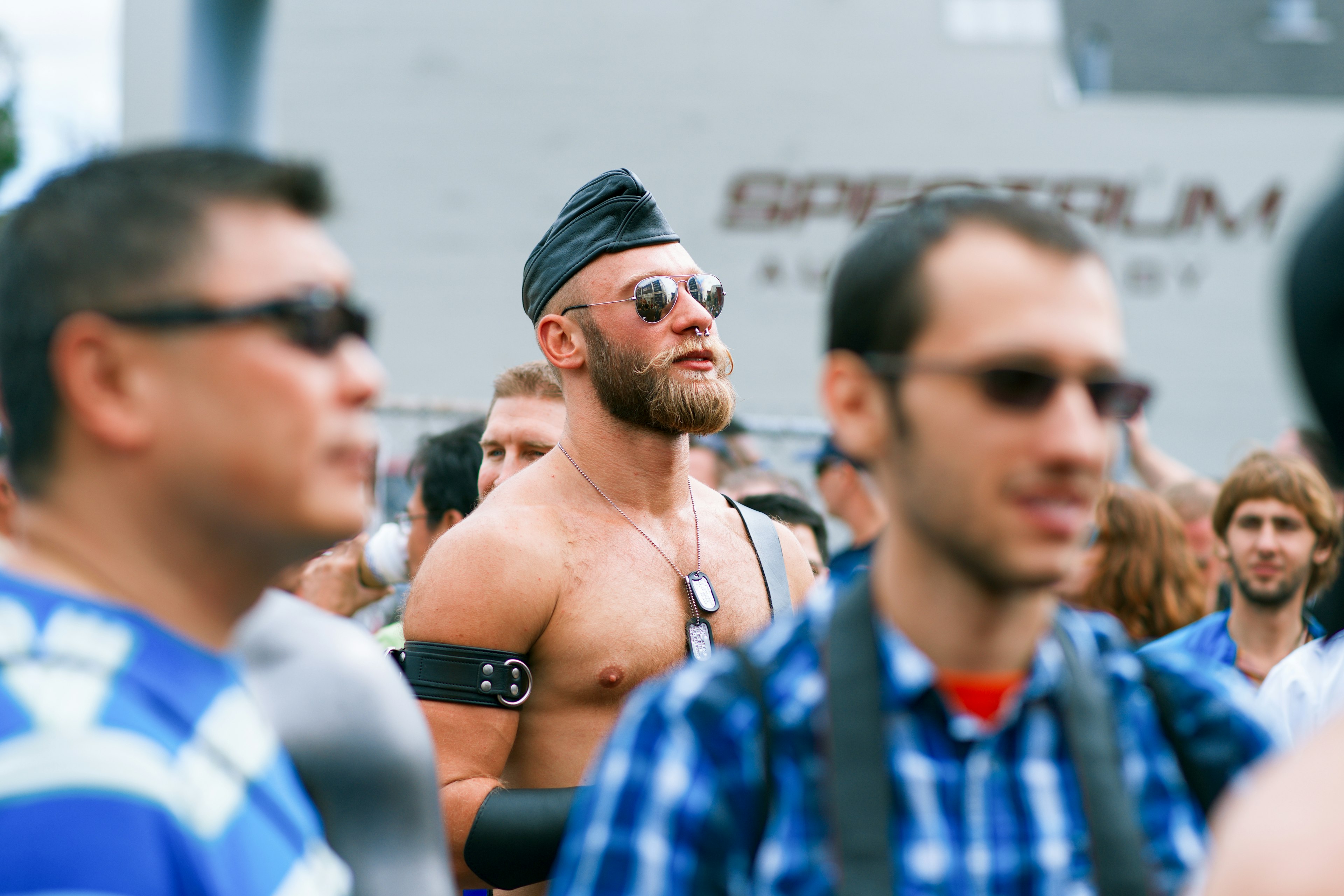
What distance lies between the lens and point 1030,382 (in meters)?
1.34

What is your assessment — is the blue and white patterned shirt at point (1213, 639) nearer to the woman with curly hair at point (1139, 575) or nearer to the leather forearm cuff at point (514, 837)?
the woman with curly hair at point (1139, 575)

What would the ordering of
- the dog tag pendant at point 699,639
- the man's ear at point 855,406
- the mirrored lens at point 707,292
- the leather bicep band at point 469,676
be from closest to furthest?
1. the man's ear at point 855,406
2. the leather bicep band at point 469,676
3. the dog tag pendant at point 699,639
4. the mirrored lens at point 707,292

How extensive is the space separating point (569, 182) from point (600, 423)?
1409 cm

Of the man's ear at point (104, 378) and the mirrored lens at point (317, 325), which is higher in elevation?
the mirrored lens at point (317, 325)

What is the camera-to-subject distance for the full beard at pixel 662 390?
117 inches

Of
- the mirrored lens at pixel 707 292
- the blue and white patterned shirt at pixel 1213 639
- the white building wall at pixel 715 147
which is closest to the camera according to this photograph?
the mirrored lens at pixel 707 292

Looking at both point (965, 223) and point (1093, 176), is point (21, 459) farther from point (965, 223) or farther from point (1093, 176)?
point (1093, 176)

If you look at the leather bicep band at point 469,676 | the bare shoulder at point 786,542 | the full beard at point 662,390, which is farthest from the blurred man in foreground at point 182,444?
the bare shoulder at point 786,542

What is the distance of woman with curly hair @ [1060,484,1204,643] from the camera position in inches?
205

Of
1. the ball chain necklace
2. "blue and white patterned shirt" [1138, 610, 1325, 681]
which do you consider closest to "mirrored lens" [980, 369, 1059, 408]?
the ball chain necklace

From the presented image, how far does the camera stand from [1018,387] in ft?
4.39

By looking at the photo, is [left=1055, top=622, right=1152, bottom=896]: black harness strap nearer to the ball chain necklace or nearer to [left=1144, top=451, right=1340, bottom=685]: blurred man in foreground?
the ball chain necklace

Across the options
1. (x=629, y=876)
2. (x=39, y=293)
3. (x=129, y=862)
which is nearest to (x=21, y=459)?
(x=39, y=293)

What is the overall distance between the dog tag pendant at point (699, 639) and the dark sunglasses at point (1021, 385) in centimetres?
147
